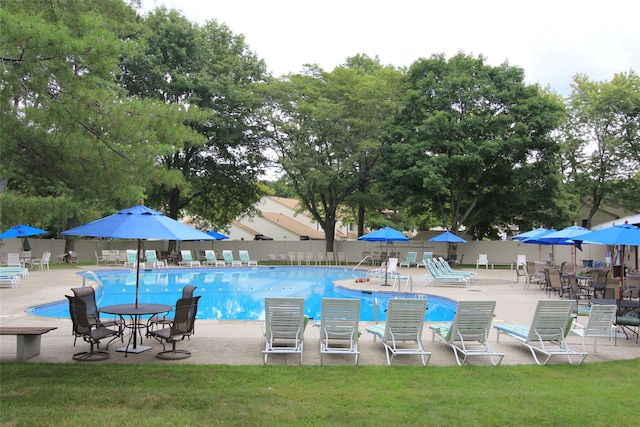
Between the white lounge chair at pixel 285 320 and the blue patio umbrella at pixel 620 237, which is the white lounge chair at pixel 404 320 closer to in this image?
the white lounge chair at pixel 285 320

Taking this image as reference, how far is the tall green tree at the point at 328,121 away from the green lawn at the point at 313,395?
21837 millimetres

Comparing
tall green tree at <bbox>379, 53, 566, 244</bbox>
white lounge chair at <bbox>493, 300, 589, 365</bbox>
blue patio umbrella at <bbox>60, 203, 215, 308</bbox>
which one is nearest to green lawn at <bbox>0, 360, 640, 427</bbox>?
white lounge chair at <bbox>493, 300, 589, 365</bbox>

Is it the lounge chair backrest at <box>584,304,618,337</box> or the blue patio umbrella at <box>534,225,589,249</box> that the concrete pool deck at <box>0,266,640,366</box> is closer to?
the lounge chair backrest at <box>584,304,618,337</box>

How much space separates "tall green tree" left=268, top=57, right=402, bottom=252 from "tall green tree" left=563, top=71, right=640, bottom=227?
510 inches

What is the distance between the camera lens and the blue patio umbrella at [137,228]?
668cm

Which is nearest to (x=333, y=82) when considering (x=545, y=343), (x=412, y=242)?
(x=412, y=242)

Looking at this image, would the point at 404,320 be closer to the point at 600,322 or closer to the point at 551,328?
the point at 551,328

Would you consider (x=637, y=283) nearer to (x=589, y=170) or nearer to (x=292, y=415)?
(x=292, y=415)

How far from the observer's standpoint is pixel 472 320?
703 cm

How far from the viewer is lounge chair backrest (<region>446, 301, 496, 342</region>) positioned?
695 centimetres

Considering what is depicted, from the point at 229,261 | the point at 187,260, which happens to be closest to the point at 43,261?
the point at 187,260

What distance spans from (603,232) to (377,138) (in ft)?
62.4

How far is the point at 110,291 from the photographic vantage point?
17.5 meters

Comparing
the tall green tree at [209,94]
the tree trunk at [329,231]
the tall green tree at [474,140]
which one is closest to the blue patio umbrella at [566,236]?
the tall green tree at [474,140]
